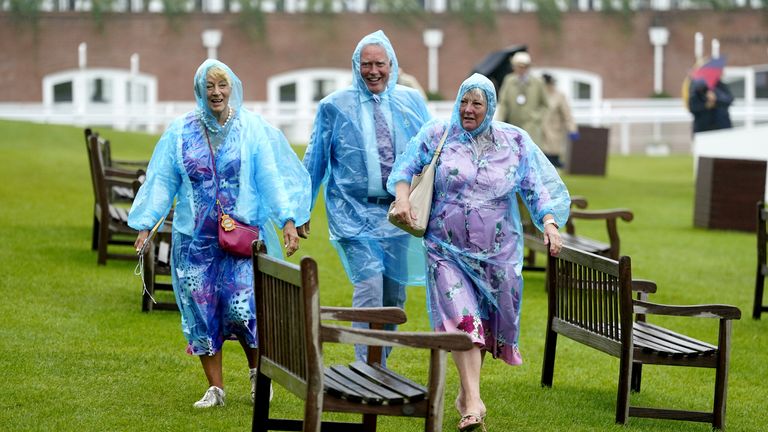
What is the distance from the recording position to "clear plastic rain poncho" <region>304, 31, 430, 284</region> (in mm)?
7648

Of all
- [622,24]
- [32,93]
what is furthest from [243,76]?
[622,24]

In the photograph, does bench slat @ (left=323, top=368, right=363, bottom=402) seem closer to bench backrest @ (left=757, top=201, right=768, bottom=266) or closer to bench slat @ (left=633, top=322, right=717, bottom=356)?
bench slat @ (left=633, top=322, right=717, bottom=356)

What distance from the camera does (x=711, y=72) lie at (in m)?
28.3

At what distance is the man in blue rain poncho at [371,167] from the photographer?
7.63m

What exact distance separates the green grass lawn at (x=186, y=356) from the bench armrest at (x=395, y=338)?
1453 millimetres

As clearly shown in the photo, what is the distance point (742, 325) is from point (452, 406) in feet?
12.7

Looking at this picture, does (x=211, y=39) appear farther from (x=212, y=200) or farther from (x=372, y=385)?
(x=372, y=385)

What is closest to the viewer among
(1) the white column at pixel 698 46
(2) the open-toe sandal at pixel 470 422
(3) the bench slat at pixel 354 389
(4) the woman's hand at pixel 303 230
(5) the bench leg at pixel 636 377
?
(3) the bench slat at pixel 354 389

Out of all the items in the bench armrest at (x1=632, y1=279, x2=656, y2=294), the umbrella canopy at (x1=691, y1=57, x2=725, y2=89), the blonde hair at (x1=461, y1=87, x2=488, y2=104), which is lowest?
the bench armrest at (x1=632, y1=279, x2=656, y2=294)

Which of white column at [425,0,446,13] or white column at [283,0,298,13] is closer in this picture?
white column at [283,0,298,13]

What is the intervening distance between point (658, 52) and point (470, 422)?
36821 mm

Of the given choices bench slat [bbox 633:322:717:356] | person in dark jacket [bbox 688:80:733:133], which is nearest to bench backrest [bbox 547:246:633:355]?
bench slat [bbox 633:322:717:356]

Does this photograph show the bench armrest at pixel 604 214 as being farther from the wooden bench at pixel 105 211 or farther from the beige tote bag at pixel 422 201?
the beige tote bag at pixel 422 201

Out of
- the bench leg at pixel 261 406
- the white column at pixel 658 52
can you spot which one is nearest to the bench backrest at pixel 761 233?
the bench leg at pixel 261 406
